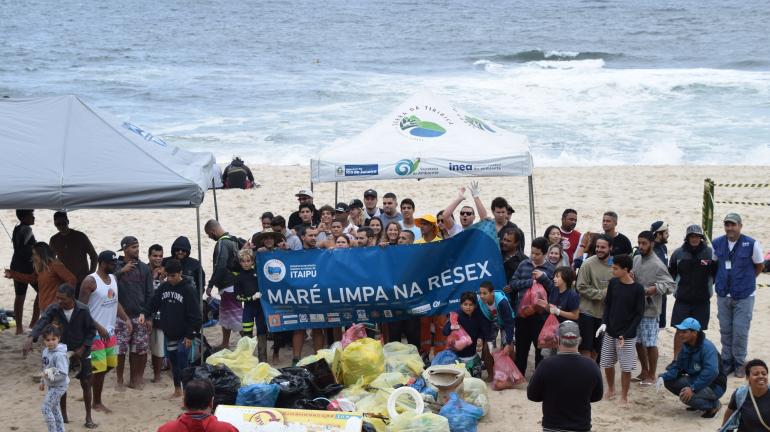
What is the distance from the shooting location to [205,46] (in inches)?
2258

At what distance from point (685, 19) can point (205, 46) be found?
30.3 m

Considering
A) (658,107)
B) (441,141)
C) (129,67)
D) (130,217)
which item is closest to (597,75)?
(658,107)

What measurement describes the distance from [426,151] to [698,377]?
4338 mm

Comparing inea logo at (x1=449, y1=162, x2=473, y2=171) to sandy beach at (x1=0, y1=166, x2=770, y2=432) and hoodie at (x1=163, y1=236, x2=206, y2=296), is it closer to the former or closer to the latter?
sandy beach at (x1=0, y1=166, x2=770, y2=432)

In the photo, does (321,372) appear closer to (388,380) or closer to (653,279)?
(388,380)

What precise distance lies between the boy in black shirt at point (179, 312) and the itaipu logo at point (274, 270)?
73 centimetres

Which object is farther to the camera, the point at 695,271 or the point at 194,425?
the point at 695,271

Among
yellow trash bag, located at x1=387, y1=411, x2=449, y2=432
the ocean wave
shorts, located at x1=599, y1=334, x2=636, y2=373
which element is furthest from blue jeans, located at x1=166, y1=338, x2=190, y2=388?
the ocean wave

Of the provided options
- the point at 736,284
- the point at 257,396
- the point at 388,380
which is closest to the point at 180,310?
the point at 257,396

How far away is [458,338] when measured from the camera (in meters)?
9.23

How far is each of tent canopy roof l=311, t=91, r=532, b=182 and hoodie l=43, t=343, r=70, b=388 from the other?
462cm

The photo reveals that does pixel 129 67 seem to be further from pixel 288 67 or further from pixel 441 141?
pixel 441 141

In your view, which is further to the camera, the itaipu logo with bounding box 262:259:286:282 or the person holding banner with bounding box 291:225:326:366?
the person holding banner with bounding box 291:225:326:366

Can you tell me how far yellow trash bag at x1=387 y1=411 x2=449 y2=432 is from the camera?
25.2 feet
